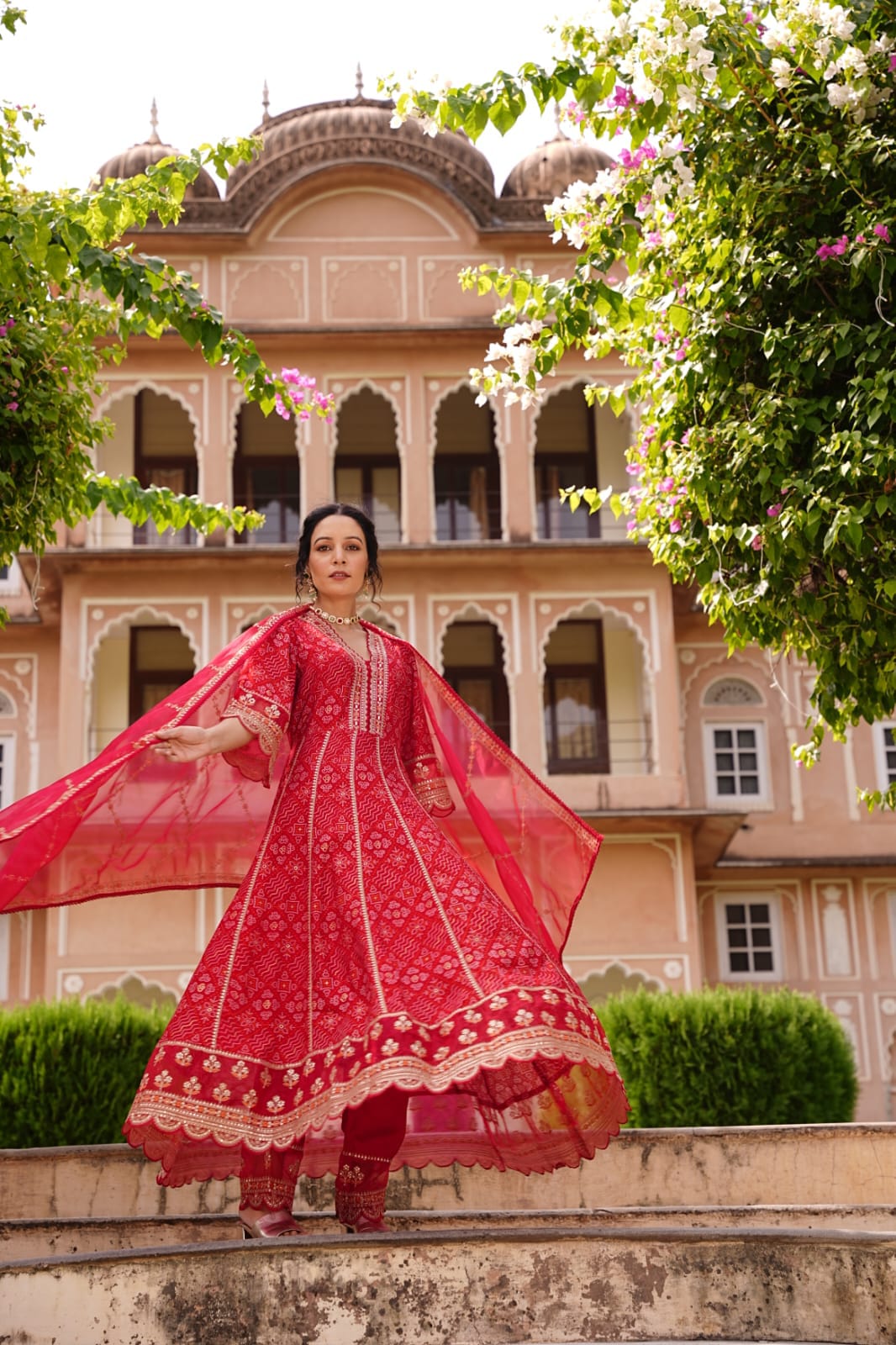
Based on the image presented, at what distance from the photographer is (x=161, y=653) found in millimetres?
17078

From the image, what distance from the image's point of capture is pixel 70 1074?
8.41 m

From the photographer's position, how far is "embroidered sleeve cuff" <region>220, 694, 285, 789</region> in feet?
12.4

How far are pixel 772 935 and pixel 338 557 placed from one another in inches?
546

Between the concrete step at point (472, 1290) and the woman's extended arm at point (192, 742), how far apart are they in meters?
1.18

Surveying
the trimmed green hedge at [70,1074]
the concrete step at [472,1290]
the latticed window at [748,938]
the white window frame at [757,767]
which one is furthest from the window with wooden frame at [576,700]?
the concrete step at [472,1290]

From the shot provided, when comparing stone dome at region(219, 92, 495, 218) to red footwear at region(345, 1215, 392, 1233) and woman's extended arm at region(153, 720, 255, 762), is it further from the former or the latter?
red footwear at region(345, 1215, 392, 1233)

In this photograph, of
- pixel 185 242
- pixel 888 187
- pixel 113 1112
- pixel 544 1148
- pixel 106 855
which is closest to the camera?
pixel 544 1148

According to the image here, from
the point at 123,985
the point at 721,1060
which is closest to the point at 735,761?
the point at 123,985

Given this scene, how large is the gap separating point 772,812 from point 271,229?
27.8 ft

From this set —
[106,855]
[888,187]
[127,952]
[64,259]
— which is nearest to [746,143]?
[888,187]

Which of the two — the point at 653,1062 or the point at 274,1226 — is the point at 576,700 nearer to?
the point at 653,1062

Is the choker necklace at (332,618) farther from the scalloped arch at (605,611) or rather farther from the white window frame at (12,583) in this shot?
the white window frame at (12,583)

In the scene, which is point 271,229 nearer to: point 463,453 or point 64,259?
point 463,453

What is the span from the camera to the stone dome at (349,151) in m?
16.5
